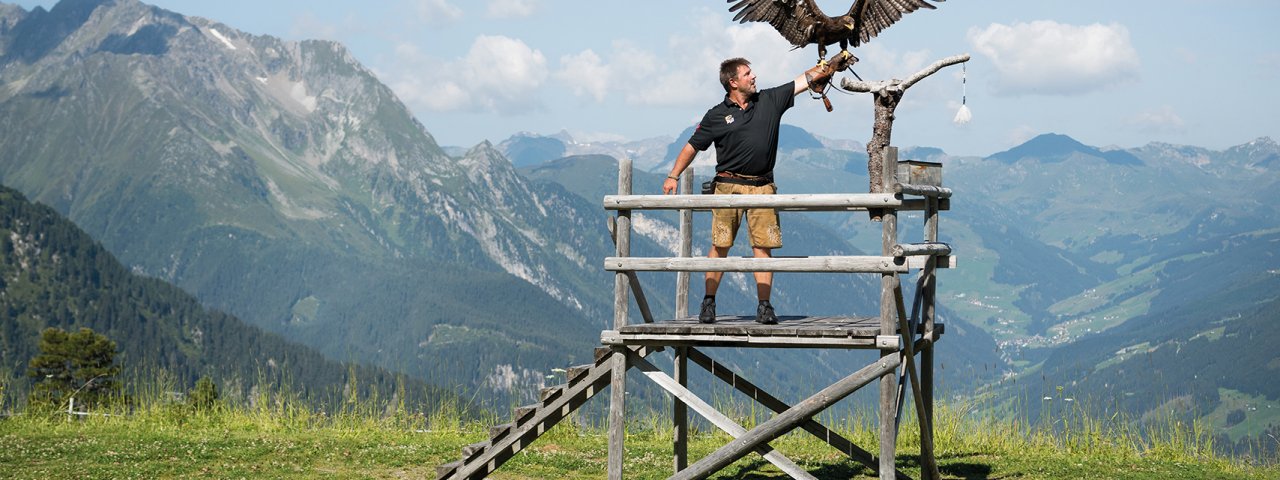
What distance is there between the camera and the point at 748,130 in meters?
15.0

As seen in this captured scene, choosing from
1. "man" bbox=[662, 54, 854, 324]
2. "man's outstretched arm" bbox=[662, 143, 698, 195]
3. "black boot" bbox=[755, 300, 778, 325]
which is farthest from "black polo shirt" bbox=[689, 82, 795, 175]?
"black boot" bbox=[755, 300, 778, 325]

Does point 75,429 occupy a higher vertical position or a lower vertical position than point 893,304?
lower

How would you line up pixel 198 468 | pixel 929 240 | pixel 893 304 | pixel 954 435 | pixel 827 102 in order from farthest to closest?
pixel 954 435, pixel 198 468, pixel 929 240, pixel 827 102, pixel 893 304

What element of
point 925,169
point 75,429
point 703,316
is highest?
point 925,169

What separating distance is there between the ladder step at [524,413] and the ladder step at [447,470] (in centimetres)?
86

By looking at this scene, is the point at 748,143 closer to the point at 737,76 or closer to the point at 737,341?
the point at 737,76

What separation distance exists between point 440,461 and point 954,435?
817 centimetres

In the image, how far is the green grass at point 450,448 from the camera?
18.7 metres

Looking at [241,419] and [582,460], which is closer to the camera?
[582,460]

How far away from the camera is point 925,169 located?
50.5ft

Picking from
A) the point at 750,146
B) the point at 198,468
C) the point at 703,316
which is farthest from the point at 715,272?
the point at 198,468

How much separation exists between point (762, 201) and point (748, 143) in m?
0.92

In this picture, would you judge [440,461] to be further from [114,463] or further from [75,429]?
[75,429]

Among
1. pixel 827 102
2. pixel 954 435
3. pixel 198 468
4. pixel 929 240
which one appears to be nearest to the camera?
pixel 827 102
